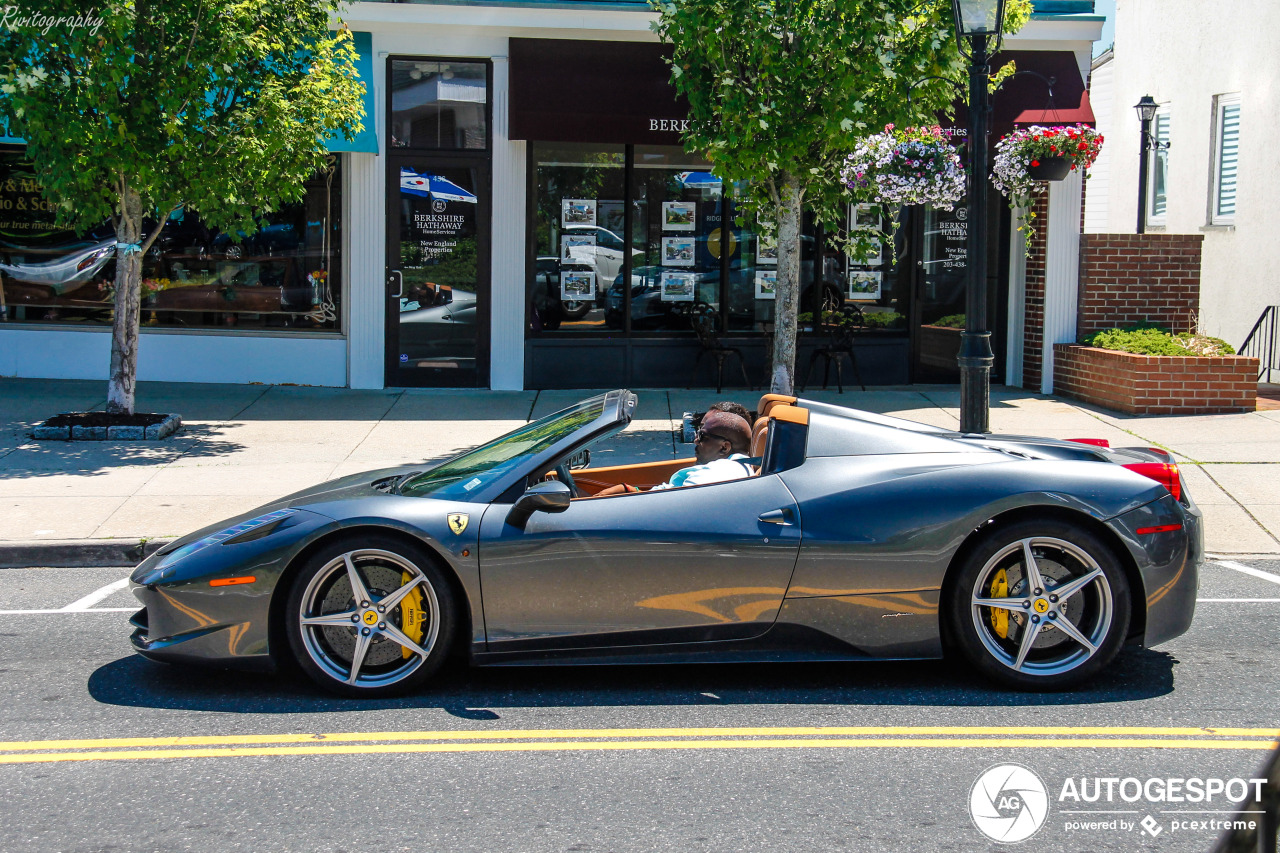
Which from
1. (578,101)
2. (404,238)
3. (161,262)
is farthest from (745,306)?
(161,262)

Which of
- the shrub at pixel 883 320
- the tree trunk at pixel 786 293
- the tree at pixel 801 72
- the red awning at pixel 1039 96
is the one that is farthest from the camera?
the shrub at pixel 883 320

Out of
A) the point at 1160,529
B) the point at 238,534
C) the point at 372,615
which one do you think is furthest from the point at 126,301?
the point at 1160,529

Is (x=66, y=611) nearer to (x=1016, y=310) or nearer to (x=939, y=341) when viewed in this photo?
(x=939, y=341)

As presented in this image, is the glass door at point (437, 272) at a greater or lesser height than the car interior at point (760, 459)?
greater

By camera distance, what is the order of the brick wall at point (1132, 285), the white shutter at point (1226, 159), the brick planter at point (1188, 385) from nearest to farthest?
the brick planter at point (1188, 385) < the brick wall at point (1132, 285) < the white shutter at point (1226, 159)

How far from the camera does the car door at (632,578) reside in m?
4.81

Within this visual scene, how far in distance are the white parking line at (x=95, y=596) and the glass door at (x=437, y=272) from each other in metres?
7.07

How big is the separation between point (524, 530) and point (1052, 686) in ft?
7.11

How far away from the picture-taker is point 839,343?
1411cm

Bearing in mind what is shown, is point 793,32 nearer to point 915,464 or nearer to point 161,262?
point 915,464

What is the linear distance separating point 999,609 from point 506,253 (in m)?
9.73

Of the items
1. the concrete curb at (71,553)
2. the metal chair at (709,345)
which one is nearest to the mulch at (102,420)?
the concrete curb at (71,553)

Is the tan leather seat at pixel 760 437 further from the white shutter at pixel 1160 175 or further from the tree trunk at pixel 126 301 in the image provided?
the white shutter at pixel 1160 175

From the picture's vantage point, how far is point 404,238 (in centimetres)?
1390
